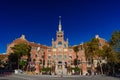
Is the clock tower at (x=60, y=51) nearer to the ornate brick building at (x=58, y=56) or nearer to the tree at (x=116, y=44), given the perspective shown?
the ornate brick building at (x=58, y=56)

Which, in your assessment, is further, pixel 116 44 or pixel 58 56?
pixel 58 56

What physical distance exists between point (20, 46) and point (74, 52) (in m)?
29.2

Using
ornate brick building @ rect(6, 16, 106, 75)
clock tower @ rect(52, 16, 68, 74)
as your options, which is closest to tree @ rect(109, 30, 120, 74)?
ornate brick building @ rect(6, 16, 106, 75)

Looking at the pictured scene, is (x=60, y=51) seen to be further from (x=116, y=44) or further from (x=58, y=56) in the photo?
(x=116, y=44)

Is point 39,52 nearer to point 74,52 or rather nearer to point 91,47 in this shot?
point 74,52

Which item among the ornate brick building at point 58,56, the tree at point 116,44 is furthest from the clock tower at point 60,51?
the tree at point 116,44

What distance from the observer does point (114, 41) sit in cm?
5781

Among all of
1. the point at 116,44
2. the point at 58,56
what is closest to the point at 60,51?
the point at 58,56

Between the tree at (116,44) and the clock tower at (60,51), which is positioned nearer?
the tree at (116,44)

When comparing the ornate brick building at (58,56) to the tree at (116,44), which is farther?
the ornate brick building at (58,56)

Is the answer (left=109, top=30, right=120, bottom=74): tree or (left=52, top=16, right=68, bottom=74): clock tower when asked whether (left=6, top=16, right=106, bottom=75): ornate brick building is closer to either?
(left=52, top=16, right=68, bottom=74): clock tower

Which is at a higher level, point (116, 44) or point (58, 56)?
point (116, 44)

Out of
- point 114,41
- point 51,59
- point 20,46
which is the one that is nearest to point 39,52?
point 51,59

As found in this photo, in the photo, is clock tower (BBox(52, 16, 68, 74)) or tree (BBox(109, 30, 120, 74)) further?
clock tower (BBox(52, 16, 68, 74))
